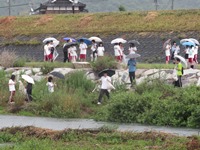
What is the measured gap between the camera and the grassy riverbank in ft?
48.2

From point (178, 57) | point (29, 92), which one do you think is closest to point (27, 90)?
point (29, 92)

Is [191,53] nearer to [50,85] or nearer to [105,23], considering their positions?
[50,85]

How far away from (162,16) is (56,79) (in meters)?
23.4

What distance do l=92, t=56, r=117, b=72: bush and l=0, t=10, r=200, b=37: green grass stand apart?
16039 millimetres

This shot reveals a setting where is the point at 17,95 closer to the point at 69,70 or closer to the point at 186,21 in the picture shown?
the point at 69,70

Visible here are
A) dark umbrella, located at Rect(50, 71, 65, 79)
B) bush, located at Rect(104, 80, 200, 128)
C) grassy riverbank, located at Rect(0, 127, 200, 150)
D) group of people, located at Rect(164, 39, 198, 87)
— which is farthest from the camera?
dark umbrella, located at Rect(50, 71, 65, 79)

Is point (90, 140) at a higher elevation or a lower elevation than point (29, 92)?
higher

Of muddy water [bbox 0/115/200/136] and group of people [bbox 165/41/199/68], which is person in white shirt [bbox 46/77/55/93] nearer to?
muddy water [bbox 0/115/200/136]

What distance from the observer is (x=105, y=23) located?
5528 cm

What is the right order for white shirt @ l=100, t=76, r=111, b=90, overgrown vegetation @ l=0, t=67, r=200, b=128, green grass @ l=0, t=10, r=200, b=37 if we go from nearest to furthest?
overgrown vegetation @ l=0, t=67, r=200, b=128
white shirt @ l=100, t=76, r=111, b=90
green grass @ l=0, t=10, r=200, b=37

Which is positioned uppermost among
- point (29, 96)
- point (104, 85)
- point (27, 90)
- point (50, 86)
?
point (104, 85)

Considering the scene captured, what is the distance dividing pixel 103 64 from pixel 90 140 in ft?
56.2

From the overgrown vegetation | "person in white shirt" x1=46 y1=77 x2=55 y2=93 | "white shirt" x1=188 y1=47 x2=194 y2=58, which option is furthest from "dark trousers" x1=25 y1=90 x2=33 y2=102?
"white shirt" x1=188 y1=47 x2=194 y2=58

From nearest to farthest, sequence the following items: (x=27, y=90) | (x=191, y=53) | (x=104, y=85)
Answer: (x=104, y=85)
(x=27, y=90)
(x=191, y=53)
